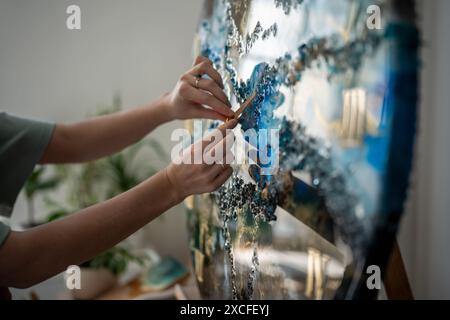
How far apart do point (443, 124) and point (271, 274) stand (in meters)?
0.37

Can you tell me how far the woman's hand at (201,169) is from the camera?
1.86ft

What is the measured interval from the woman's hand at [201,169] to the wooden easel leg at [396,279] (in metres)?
0.26

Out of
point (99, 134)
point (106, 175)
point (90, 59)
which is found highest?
point (90, 59)

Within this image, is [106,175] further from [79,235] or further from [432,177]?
[432,177]

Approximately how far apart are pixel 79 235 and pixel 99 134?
0.43 metres

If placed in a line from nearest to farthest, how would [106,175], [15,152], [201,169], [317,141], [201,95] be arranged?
[317,141] → [201,169] → [201,95] → [15,152] → [106,175]

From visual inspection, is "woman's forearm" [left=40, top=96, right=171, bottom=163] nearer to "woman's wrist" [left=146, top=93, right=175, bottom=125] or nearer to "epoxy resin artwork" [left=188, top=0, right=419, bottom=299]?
"woman's wrist" [left=146, top=93, right=175, bottom=125]

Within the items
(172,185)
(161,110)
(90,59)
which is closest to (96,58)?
(90,59)

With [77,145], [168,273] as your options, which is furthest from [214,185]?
[168,273]

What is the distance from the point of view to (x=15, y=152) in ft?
2.75

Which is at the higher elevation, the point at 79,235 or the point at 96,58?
the point at 96,58

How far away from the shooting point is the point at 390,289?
1.64ft
